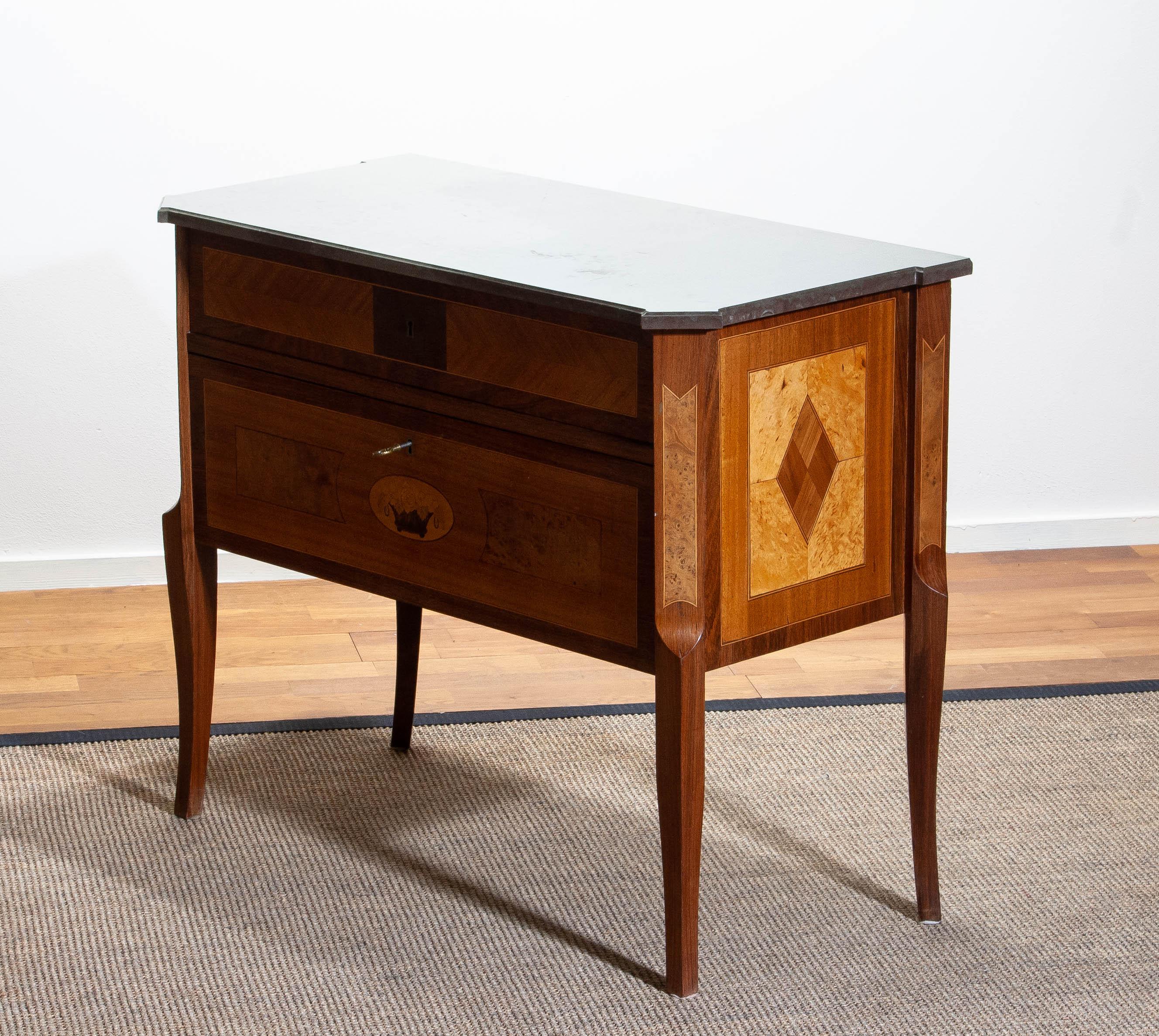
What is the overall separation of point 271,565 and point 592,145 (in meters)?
0.93

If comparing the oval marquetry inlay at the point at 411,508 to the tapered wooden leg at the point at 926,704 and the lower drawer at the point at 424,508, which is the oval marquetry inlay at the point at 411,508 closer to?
the lower drawer at the point at 424,508

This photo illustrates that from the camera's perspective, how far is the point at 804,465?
190cm

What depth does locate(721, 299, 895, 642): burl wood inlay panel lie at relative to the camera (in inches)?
72.4

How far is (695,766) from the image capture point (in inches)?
75.7

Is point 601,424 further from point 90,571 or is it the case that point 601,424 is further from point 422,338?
point 90,571

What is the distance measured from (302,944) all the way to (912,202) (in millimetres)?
1901

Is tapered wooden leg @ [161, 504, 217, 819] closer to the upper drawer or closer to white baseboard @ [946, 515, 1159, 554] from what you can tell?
the upper drawer

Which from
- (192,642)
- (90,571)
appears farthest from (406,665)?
(90,571)

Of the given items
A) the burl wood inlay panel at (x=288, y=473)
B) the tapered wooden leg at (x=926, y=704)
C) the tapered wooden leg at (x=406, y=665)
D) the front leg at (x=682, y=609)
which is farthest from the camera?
the tapered wooden leg at (x=406, y=665)

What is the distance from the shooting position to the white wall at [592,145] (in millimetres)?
3133

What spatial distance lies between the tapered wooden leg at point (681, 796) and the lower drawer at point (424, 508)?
76mm

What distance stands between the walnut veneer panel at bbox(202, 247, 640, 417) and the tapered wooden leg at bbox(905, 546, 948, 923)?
42 centimetres

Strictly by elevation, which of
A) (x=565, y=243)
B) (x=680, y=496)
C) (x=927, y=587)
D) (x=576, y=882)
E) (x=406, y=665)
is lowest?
(x=576, y=882)

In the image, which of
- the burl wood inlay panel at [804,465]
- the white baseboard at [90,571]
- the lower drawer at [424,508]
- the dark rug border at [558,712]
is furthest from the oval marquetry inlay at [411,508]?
the white baseboard at [90,571]
